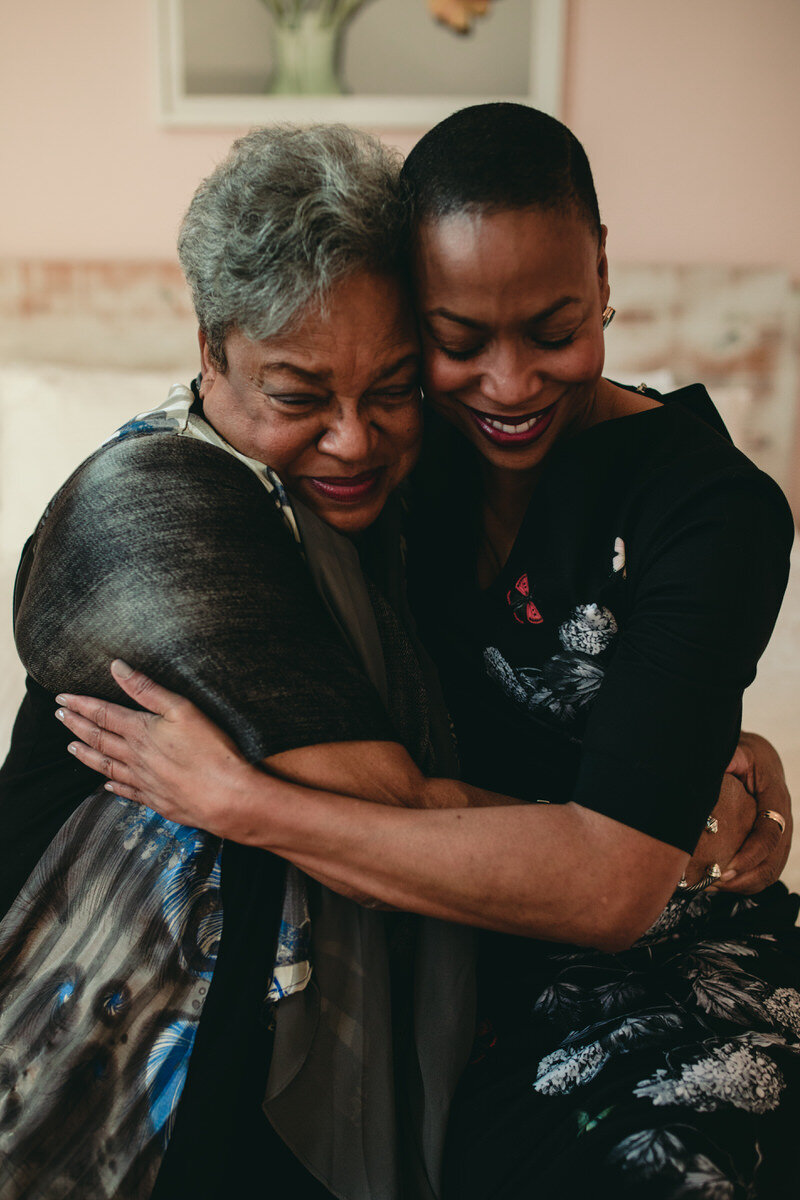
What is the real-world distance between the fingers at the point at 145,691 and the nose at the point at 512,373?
451 millimetres

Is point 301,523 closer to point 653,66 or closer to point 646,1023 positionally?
point 646,1023

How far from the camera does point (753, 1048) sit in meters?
0.89

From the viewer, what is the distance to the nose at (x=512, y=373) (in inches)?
38.0

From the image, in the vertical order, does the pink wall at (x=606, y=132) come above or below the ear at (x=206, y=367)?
above

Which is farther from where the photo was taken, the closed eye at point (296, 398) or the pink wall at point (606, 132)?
the pink wall at point (606, 132)

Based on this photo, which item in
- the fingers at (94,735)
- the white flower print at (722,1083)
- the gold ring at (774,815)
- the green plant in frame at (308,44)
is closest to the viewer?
the white flower print at (722,1083)

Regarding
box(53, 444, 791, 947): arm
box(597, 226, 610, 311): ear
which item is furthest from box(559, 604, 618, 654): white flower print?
box(597, 226, 610, 311): ear

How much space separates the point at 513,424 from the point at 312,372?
0.77 ft

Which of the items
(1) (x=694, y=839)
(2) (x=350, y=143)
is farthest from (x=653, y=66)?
(1) (x=694, y=839)

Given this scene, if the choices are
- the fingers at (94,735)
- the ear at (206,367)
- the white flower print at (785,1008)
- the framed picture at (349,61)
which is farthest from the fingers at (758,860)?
the framed picture at (349,61)

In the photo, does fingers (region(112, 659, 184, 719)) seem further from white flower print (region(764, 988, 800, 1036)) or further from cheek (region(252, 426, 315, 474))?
white flower print (region(764, 988, 800, 1036))

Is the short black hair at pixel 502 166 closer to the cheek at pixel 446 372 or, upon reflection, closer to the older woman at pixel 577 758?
the older woman at pixel 577 758

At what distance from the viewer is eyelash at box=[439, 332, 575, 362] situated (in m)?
0.97

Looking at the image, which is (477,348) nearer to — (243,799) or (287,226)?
(287,226)
